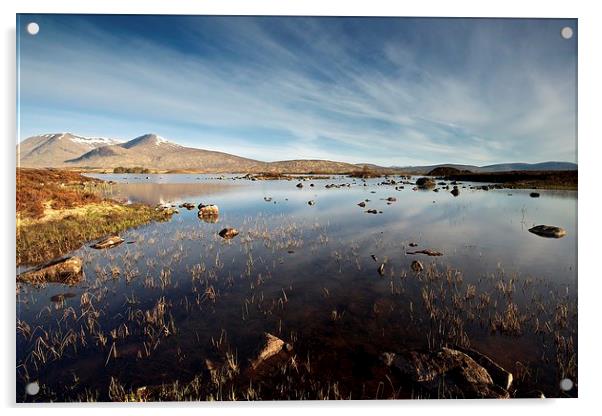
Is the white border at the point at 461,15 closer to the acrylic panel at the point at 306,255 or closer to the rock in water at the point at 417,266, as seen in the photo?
the acrylic panel at the point at 306,255

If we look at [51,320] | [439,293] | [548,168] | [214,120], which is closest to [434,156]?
[548,168]

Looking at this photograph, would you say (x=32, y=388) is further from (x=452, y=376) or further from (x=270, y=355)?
(x=452, y=376)

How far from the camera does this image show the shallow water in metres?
5.57

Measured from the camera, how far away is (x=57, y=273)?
337 inches

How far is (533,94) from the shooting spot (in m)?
7.46

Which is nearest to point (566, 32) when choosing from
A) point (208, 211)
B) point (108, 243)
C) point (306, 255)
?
point (306, 255)

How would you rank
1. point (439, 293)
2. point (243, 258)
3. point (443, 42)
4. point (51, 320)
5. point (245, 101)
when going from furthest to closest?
1. point (243, 258)
2. point (245, 101)
3. point (439, 293)
4. point (443, 42)
5. point (51, 320)

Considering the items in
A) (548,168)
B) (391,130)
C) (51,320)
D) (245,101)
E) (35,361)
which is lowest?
(35,361)

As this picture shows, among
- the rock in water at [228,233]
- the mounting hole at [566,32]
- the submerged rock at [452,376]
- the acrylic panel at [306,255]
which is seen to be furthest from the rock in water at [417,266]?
the rock in water at [228,233]

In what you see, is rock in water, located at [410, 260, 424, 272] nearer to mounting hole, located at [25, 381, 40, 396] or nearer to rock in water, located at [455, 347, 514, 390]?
rock in water, located at [455, 347, 514, 390]

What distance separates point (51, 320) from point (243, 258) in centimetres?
587

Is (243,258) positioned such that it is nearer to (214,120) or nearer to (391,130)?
(214,120)

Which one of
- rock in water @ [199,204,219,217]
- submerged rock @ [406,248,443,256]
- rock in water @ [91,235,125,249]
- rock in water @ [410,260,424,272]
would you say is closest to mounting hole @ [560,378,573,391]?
rock in water @ [410,260,424,272]

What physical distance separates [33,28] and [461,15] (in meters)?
10.1
